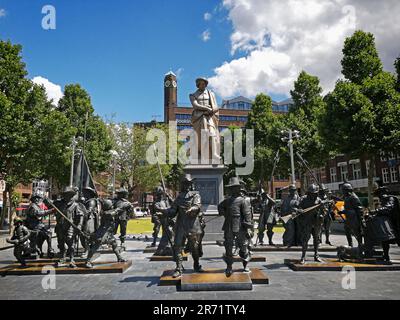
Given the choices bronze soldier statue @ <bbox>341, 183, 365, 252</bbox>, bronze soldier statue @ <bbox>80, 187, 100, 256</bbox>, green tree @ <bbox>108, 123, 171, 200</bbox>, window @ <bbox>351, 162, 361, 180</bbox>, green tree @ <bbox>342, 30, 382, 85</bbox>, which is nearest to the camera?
bronze soldier statue @ <bbox>341, 183, 365, 252</bbox>

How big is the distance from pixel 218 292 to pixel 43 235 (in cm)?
751

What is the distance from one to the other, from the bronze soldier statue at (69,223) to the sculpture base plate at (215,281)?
3.42 m

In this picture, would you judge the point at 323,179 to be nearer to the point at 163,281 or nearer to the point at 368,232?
the point at 368,232

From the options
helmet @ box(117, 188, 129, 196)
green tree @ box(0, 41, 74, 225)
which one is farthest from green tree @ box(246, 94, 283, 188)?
helmet @ box(117, 188, 129, 196)

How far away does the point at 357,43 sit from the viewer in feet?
78.5

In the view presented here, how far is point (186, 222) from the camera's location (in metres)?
7.67

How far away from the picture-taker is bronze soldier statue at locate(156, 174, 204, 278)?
7584 mm

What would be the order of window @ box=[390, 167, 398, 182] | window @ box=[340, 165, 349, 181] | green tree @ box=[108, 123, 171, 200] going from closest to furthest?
window @ box=[390, 167, 398, 182]
green tree @ box=[108, 123, 171, 200]
window @ box=[340, 165, 349, 181]

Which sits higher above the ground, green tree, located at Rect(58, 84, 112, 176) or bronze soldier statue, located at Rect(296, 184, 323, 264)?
green tree, located at Rect(58, 84, 112, 176)

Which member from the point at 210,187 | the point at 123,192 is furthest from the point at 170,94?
the point at 123,192

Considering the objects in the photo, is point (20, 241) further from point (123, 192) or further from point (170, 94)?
point (170, 94)

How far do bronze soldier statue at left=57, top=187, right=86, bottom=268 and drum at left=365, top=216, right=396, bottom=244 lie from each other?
9.06 meters

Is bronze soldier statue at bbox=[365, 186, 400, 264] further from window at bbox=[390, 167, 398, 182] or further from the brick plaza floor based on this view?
window at bbox=[390, 167, 398, 182]
